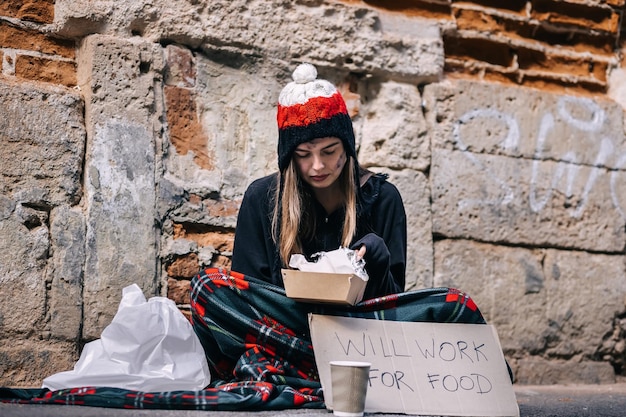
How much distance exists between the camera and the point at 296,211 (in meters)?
3.14

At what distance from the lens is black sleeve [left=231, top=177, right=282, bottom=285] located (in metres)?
3.19

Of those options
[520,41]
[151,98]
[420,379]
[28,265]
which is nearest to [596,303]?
[520,41]

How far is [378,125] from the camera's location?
411 centimetres

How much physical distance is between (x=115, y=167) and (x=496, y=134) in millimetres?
1878

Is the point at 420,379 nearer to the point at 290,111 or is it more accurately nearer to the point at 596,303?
the point at 290,111

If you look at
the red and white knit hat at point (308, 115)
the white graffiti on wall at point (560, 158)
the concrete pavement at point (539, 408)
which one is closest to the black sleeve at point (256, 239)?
the red and white knit hat at point (308, 115)

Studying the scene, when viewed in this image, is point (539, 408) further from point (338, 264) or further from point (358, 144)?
point (358, 144)

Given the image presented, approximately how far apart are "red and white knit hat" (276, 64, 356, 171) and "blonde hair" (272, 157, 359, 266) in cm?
9

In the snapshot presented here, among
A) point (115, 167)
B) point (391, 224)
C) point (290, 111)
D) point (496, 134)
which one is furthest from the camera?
point (496, 134)

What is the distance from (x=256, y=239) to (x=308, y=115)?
0.52 m

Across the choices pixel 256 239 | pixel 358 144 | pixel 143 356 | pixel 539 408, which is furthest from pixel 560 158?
pixel 143 356

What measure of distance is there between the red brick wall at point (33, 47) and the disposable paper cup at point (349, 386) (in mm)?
1868

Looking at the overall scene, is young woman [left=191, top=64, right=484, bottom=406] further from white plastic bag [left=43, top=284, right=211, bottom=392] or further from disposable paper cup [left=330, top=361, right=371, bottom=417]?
disposable paper cup [left=330, top=361, right=371, bottom=417]

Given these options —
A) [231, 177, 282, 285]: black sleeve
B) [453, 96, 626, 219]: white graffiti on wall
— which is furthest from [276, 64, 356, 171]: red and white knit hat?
[453, 96, 626, 219]: white graffiti on wall
